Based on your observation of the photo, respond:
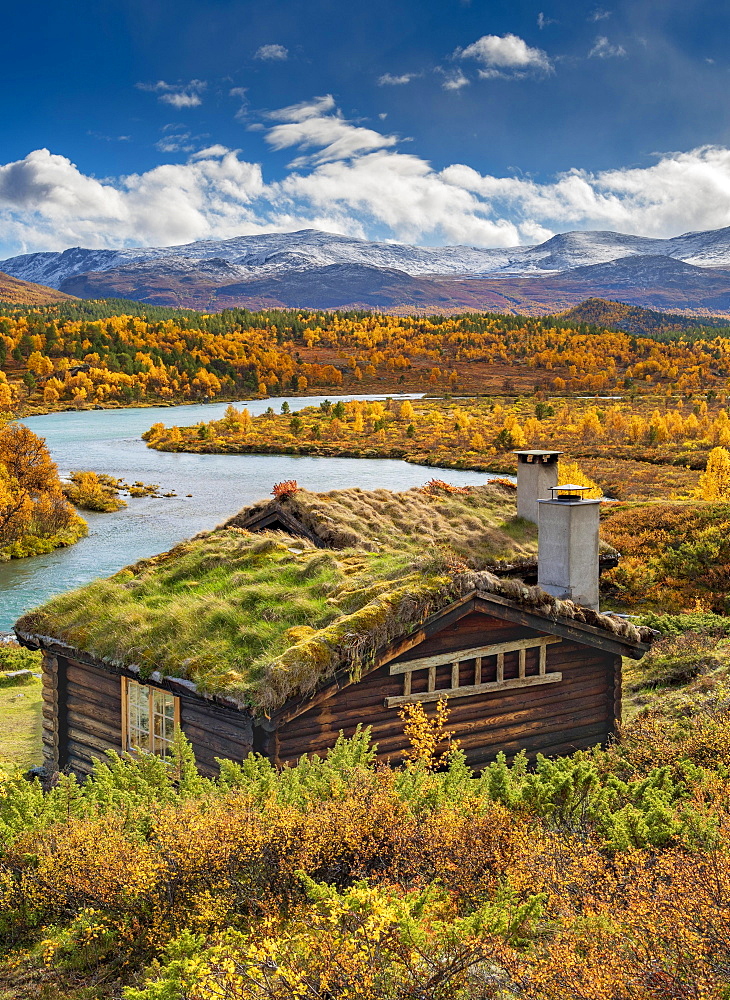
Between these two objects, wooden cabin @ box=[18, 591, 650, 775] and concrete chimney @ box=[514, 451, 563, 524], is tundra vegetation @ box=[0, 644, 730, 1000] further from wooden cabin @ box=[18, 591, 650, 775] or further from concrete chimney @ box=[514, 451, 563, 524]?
concrete chimney @ box=[514, 451, 563, 524]

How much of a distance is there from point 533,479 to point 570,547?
4.52 m

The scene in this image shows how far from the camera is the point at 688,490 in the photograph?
5769cm

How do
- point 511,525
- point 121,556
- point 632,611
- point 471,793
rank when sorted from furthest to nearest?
1. point 121,556
2. point 632,611
3. point 511,525
4. point 471,793

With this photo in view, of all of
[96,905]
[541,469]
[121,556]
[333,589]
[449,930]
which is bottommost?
[121,556]

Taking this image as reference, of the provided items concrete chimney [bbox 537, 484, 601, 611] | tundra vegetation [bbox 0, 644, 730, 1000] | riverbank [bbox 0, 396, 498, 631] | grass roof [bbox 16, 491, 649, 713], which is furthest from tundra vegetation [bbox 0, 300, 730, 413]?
tundra vegetation [bbox 0, 644, 730, 1000]

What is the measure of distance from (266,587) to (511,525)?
8.18 meters

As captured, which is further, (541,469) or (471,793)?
(541,469)

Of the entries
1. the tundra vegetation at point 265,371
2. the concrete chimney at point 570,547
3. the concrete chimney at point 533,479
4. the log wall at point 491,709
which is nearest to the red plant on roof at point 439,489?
the concrete chimney at point 533,479

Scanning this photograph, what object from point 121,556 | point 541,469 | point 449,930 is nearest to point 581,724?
point 541,469

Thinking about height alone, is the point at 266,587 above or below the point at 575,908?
above

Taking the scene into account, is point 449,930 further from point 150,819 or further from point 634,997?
point 150,819

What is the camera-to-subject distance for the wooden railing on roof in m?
12.2

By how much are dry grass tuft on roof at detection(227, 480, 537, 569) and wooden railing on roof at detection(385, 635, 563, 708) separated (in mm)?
3813

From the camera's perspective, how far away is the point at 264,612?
41.2 feet
